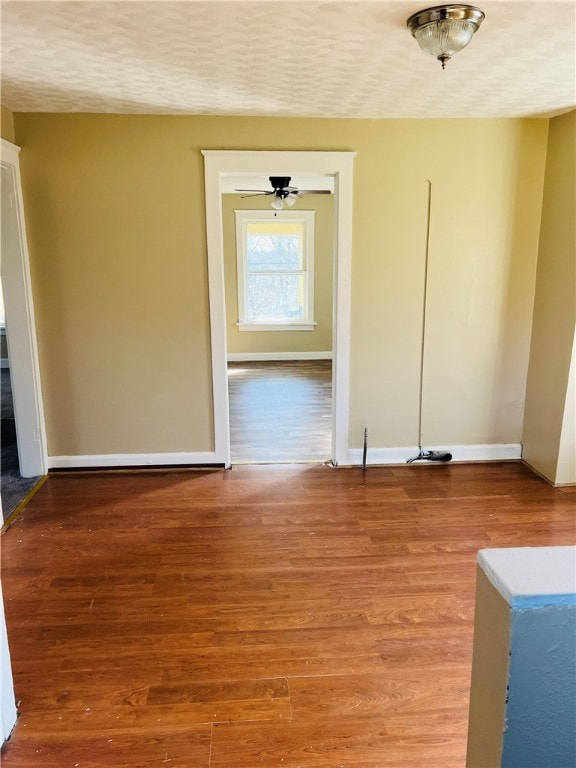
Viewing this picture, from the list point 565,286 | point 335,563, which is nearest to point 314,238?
point 565,286

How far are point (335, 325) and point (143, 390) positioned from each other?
144cm

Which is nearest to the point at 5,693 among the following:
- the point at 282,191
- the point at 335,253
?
the point at 335,253

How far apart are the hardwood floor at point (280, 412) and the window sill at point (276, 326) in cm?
54

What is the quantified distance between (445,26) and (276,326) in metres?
6.34

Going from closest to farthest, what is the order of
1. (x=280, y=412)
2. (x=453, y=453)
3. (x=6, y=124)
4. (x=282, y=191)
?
(x=6, y=124) → (x=453, y=453) → (x=280, y=412) → (x=282, y=191)

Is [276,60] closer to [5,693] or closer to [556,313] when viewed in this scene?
[556,313]

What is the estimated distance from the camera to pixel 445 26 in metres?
2.04

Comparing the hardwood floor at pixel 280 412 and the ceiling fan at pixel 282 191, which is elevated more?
the ceiling fan at pixel 282 191

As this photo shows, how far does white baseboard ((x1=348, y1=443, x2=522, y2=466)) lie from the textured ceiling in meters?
2.30

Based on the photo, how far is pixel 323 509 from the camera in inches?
133

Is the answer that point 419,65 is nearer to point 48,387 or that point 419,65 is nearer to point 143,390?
point 143,390

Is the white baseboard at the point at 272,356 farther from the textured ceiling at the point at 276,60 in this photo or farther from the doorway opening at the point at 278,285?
the textured ceiling at the point at 276,60

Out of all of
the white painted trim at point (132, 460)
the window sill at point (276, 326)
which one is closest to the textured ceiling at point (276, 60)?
the white painted trim at point (132, 460)

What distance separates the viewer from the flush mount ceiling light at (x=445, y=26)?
2.00 m
